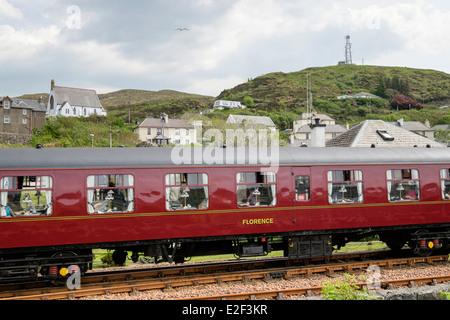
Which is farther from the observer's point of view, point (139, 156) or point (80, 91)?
point (80, 91)

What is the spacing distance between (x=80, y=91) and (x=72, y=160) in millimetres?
73276

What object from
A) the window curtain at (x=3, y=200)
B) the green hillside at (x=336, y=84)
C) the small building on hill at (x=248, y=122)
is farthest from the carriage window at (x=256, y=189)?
the green hillside at (x=336, y=84)

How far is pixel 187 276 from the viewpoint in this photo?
10734 millimetres

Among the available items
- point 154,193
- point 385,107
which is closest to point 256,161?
point 154,193

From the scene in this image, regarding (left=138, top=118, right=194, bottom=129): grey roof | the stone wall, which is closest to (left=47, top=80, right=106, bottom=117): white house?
(left=138, top=118, right=194, bottom=129): grey roof

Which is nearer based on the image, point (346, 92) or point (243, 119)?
point (243, 119)

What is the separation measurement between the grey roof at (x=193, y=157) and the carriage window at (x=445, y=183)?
12.6 inches

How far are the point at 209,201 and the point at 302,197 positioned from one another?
9.71 feet

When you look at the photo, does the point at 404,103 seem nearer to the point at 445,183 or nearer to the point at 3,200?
the point at 445,183

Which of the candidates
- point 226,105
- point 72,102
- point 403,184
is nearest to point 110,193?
point 403,184

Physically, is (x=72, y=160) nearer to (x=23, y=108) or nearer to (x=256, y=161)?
(x=256, y=161)
